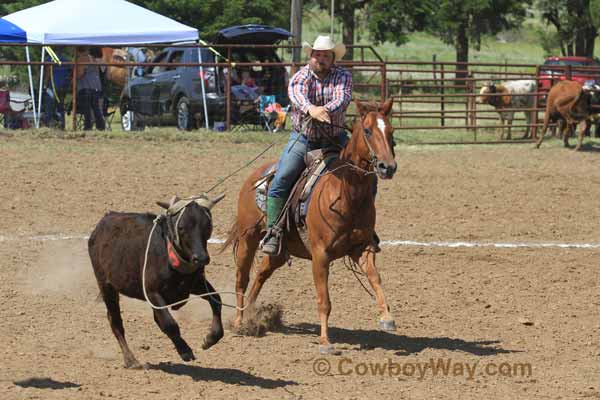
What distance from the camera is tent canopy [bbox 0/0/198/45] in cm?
1981

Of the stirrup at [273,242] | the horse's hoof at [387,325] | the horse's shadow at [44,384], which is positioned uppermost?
the stirrup at [273,242]

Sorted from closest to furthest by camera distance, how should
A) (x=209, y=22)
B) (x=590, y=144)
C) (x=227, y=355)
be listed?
(x=227, y=355) < (x=590, y=144) < (x=209, y=22)

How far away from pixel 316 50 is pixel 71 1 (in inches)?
567

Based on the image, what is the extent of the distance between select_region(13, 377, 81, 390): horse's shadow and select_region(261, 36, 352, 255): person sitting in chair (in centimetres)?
206

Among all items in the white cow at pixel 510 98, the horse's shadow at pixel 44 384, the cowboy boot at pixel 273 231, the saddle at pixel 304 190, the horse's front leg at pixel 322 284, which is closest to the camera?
the horse's shadow at pixel 44 384

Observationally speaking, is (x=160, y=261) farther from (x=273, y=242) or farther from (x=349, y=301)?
(x=349, y=301)

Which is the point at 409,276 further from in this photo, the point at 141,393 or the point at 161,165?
the point at 161,165

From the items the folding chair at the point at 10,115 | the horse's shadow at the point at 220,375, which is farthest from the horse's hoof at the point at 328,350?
the folding chair at the point at 10,115

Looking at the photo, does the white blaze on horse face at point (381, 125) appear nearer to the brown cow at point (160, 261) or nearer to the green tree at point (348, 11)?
the brown cow at point (160, 261)

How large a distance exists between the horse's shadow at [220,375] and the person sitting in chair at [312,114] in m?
1.30

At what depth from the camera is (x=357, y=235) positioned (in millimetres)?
7207

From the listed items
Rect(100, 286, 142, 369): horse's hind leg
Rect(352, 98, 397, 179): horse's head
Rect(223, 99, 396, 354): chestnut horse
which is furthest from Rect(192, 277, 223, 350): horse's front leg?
Rect(352, 98, 397, 179): horse's head

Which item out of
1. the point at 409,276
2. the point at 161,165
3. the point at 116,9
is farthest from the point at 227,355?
the point at 116,9

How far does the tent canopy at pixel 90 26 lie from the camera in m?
19.8
